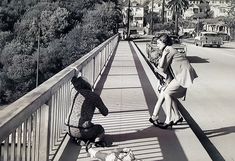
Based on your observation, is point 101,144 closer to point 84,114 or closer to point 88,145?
Result: point 88,145

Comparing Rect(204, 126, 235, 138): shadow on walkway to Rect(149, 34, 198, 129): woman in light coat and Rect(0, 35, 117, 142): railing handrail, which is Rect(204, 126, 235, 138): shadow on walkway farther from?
Rect(0, 35, 117, 142): railing handrail

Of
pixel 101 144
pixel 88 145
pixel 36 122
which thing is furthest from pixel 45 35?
pixel 36 122

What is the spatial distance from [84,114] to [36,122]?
144 cm

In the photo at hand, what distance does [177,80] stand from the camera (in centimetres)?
844

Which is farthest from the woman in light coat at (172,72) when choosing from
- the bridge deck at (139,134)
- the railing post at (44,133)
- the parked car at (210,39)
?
the parked car at (210,39)

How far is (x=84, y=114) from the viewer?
268 inches

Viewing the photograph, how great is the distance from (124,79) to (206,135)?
8.29 meters

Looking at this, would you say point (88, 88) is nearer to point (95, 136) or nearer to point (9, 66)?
point (95, 136)

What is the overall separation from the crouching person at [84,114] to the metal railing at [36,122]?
233 millimetres

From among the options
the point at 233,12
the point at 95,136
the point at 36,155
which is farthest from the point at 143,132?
the point at 233,12

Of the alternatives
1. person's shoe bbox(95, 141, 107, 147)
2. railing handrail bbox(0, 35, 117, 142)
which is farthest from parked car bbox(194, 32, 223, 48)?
railing handrail bbox(0, 35, 117, 142)

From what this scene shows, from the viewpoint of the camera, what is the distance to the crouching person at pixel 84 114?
22.3 ft

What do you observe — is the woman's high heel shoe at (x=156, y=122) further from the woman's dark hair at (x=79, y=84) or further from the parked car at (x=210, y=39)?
the parked car at (x=210, y=39)

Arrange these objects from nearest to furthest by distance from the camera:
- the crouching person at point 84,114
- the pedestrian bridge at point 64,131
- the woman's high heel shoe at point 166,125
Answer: the pedestrian bridge at point 64,131 < the crouching person at point 84,114 < the woman's high heel shoe at point 166,125
